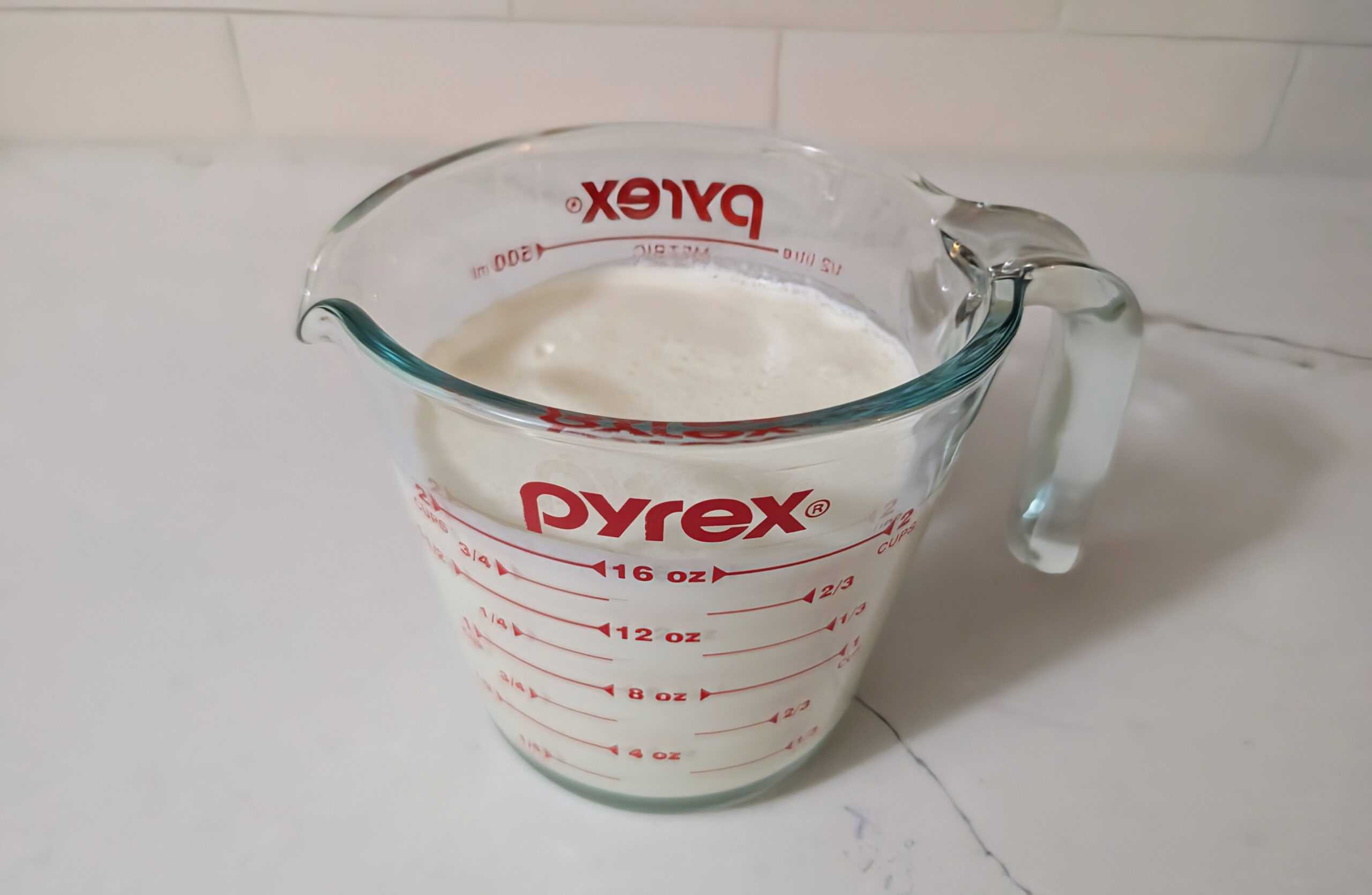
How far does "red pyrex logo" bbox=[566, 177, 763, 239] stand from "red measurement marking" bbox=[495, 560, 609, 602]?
0.27 meters

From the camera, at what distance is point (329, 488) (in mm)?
752

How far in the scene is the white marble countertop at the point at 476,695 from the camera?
1.77ft

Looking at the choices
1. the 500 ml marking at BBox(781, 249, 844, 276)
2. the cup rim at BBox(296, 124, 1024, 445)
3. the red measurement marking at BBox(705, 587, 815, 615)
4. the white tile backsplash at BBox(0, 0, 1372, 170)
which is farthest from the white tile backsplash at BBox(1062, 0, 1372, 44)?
the red measurement marking at BBox(705, 587, 815, 615)

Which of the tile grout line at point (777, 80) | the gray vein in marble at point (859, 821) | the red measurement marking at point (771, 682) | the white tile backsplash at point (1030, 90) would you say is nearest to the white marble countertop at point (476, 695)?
the gray vein in marble at point (859, 821)

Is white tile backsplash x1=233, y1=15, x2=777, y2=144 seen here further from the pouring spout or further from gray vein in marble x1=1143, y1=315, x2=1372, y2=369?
the pouring spout

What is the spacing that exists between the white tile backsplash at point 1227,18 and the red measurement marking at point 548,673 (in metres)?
0.79

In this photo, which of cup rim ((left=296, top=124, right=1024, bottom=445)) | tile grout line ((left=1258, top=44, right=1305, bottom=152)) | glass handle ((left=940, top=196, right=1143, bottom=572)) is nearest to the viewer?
cup rim ((left=296, top=124, right=1024, bottom=445))

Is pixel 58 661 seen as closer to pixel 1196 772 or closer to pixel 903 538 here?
pixel 903 538

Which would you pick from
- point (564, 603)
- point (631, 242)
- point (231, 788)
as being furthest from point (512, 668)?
point (631, 242)

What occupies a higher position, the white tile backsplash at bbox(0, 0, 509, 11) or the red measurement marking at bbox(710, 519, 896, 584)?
the white tile backsplash at bbox(0, 0, 509, 11)

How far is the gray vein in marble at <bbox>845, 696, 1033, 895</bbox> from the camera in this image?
0.53m

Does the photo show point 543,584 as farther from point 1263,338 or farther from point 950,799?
point 1263,338

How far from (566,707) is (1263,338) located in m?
0.72

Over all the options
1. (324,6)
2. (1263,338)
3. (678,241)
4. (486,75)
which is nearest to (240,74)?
Answer: (324,6)
